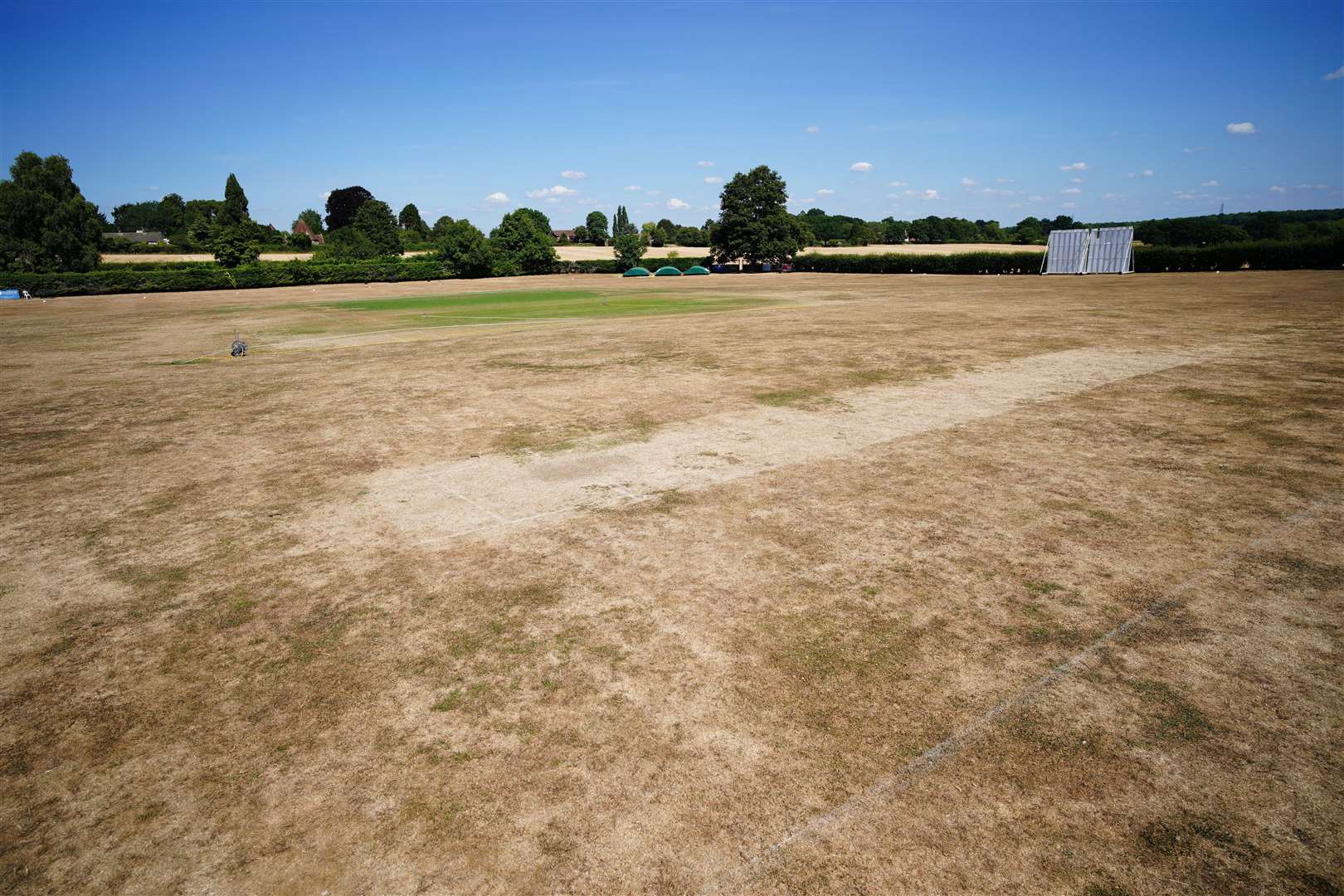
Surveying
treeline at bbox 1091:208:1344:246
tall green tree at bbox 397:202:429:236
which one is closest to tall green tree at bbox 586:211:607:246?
tall green tree at bbox 397:202:429:236

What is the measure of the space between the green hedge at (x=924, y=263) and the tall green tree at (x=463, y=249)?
40.3 metres

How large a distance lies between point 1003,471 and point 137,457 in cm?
1312

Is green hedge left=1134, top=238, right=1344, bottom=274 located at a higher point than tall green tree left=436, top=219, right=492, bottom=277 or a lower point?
lower

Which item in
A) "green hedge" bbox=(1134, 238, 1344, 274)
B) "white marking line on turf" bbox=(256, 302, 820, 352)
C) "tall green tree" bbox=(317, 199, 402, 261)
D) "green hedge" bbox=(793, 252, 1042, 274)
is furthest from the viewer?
"tall green tree" bbox=(317, 199, 402, 261)

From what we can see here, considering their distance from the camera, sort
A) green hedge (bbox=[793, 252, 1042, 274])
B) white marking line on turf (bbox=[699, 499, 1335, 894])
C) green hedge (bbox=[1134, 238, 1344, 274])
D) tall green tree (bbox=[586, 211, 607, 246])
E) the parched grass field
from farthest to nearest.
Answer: tall green tree (bbox=[586, 211, 607, 246]) → green hedge (bbox=[793, 252, 1042, 274]) → green hedge (bbox=[1134, 238, 1344, 274]) → the parched grass field → white marking line on turf (bbox=[699, 499, 1335, 894])

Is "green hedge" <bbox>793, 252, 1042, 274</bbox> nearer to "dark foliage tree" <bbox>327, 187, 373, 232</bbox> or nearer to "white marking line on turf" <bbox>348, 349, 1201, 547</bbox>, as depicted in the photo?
"white marking line on turf" <bbox>348, 349, 1201, 547</bbox>

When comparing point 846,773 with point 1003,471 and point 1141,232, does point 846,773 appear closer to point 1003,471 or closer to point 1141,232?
point 1003,471

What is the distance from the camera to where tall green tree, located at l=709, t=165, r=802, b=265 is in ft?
287

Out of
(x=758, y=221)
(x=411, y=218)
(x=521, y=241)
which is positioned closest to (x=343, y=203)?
(x=411, y=218)

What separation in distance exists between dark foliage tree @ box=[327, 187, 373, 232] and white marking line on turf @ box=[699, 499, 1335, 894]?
19619 centimetres

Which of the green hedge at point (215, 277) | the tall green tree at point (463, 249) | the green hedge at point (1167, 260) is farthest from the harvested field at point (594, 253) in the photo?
the tall green tree at point (463, 249)

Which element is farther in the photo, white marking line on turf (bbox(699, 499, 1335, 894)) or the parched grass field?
the parched grass field

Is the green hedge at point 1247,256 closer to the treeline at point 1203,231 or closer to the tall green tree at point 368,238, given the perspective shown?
the treeline at point 1203,231

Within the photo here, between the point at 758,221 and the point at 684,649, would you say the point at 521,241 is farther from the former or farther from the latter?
the point at 684,649
